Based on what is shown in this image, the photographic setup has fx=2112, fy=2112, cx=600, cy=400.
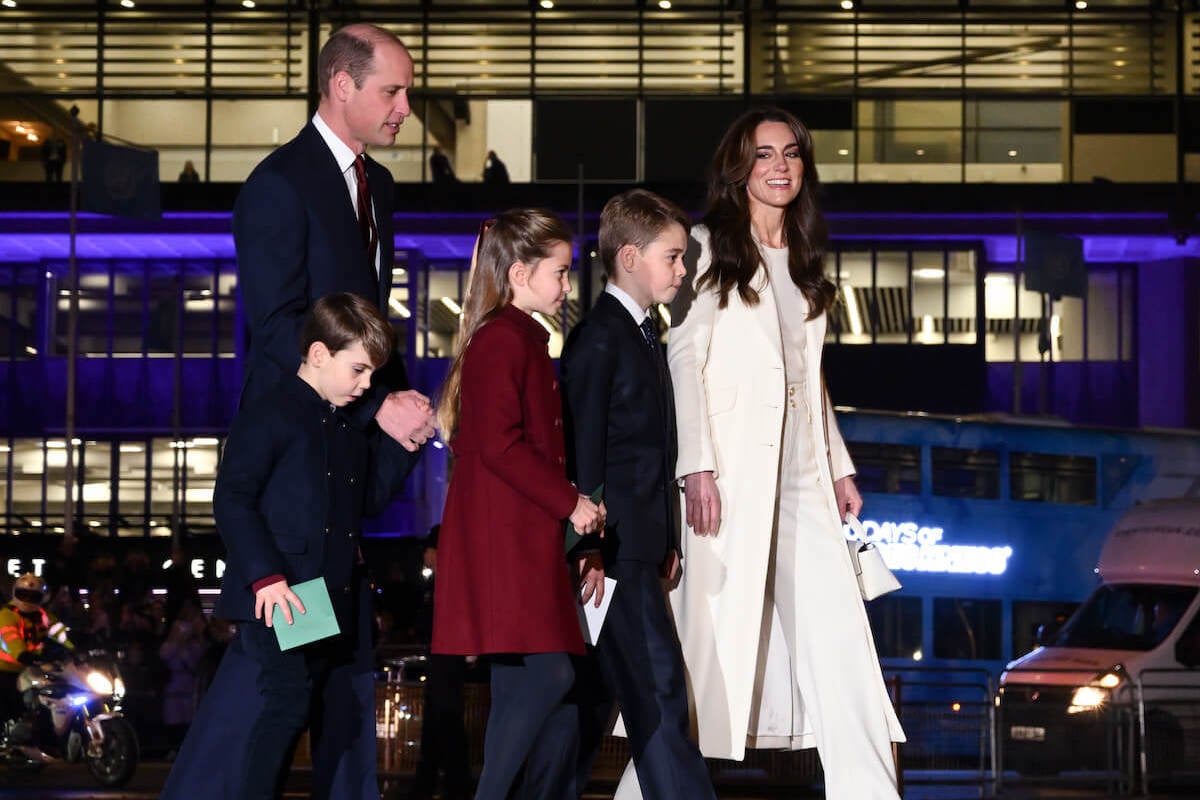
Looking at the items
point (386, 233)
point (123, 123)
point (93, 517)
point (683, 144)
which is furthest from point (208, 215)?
point (386, 233)

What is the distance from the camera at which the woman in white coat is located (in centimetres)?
690

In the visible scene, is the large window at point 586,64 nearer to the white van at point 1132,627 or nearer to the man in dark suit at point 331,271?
the white van at point 1132,627

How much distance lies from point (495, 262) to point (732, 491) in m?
1.23

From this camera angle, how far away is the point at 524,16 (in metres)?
44.2

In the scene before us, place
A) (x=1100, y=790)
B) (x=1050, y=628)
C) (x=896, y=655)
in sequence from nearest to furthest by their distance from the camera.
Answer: (x=1100, y=790), (x=1050, y=628), (x=896, y=655)

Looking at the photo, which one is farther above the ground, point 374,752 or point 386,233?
→ point 386,233

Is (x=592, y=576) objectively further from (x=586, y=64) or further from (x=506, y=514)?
(x=586, y=64)

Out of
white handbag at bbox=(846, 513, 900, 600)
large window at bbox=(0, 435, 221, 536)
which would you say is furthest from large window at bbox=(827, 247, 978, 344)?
white handbag at bbox=(846, 513, 900, 600)

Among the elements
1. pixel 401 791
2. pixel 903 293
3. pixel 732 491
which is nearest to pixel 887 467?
pixel 401 791

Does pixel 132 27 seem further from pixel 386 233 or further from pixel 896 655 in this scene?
pixel 386 233

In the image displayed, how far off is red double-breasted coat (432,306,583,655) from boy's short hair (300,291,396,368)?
59cm

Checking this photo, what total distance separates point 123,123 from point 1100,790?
32614 millimetres

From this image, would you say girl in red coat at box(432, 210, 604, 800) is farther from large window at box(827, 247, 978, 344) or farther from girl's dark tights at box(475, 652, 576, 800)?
large window at box(827, 247, 978, 344)

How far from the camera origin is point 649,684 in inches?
255
